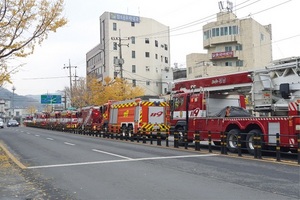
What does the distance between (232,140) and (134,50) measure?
65.2 meters

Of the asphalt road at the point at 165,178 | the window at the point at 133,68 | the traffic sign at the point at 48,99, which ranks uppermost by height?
the window at the point at 133,68

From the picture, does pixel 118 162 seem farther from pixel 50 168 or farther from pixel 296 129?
pixel 296 129

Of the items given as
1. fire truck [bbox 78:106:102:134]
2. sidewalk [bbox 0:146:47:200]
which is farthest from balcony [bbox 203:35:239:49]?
sidewalk [bbox 0:146:47:200]

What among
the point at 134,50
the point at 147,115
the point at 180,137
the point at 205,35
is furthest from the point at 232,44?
the point at 180,137

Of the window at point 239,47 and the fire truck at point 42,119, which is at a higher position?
the window at point 239,47

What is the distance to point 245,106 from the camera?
18516 mm

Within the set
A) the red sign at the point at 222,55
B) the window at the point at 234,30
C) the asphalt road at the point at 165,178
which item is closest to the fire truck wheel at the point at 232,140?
the asphalt road at the point at 165,178

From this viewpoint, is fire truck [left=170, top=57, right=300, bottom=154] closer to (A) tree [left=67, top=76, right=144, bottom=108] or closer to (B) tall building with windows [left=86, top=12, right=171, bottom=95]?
(A) tree [left=67, top=76, right=144, bottom=108]

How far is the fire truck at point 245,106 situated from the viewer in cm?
1360

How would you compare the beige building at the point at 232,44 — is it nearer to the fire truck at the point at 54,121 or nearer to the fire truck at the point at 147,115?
the fire truck at the point at 54,121

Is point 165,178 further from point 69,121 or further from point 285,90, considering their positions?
point 69,121

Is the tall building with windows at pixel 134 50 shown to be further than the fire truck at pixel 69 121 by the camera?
Yes

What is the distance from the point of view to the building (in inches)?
2412

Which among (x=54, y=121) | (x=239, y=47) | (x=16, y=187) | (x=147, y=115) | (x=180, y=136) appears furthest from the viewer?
(x=239, y=47)
